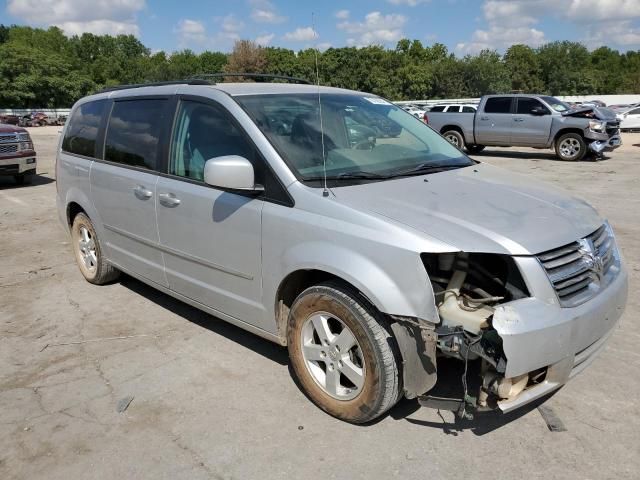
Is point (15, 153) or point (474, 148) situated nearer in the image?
point (15, 153)

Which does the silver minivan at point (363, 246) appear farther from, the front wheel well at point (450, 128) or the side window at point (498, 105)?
the front wheel well at point (450, 128)

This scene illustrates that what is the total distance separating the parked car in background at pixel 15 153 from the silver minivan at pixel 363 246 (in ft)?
29.4

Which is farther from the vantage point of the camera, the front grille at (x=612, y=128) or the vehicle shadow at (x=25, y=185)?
the front grille at (x=612, y=128)

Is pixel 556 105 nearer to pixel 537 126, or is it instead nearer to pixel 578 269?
pixel 537 126

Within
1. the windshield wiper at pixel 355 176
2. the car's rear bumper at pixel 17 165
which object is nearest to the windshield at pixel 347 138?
the windshield wiper at pixel 355 176

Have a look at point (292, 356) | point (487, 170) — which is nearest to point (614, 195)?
point (487, 170)

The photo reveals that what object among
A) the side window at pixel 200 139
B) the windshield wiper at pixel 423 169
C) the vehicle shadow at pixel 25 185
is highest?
the side window at pixel 200 139

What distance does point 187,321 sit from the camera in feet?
15.1

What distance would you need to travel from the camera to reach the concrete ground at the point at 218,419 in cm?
278

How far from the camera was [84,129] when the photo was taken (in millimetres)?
5340

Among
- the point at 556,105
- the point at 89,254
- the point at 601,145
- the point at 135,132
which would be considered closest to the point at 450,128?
the point at 556,105

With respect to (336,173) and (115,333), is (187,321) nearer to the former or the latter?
(115,333)

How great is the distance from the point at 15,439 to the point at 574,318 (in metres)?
3.05

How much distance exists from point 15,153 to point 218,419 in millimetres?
11026
